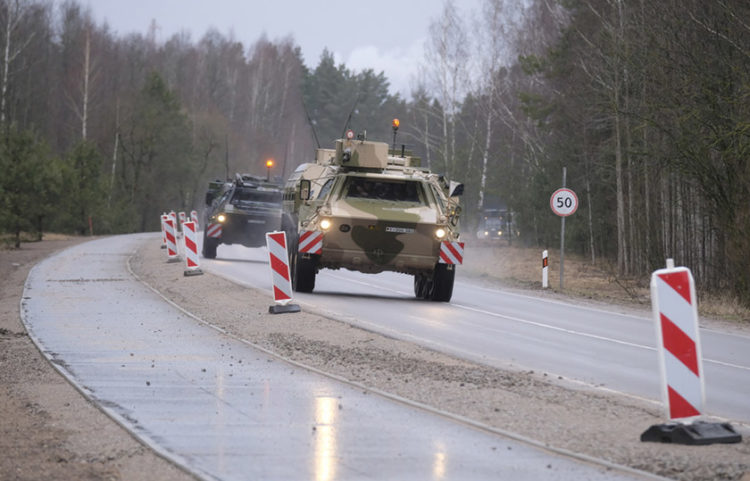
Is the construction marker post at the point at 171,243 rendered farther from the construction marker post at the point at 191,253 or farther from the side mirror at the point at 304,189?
the side mirror at the point at 304,189

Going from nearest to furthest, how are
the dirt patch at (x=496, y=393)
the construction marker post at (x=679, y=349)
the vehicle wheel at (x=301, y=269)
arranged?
the dirt patch at (x=496, y=393) → the construction marker post at (x=679, y=349) → the vehicle wheel at (x=301, y=269)

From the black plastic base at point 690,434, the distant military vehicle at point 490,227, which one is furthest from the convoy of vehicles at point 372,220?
the distant military vehicle at point 490,227

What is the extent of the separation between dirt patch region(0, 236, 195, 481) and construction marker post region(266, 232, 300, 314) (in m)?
5.15

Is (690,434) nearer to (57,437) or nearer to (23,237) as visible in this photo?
(57,437)

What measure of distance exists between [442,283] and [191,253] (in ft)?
23.4

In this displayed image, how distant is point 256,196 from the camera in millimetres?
32000

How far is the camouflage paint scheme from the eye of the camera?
63.4 feet

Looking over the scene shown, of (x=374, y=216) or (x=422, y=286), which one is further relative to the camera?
(x=422, y=286)

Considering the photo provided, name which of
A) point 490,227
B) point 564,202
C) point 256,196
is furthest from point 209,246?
point 490,227

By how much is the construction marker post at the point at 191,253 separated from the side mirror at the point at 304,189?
16.7ft

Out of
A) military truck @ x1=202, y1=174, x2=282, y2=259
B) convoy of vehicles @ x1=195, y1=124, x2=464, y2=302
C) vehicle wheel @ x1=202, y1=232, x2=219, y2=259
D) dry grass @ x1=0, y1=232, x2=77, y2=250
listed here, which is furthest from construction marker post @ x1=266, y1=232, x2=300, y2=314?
dry grass @ x1=0, y1=232, x2=77, y2=250

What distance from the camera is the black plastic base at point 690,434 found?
24.4 feet

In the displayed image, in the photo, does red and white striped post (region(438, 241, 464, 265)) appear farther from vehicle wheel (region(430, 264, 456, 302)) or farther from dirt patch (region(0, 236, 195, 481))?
dirt patch (region(0, 236, 195, 481))

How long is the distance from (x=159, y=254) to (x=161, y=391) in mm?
25460
